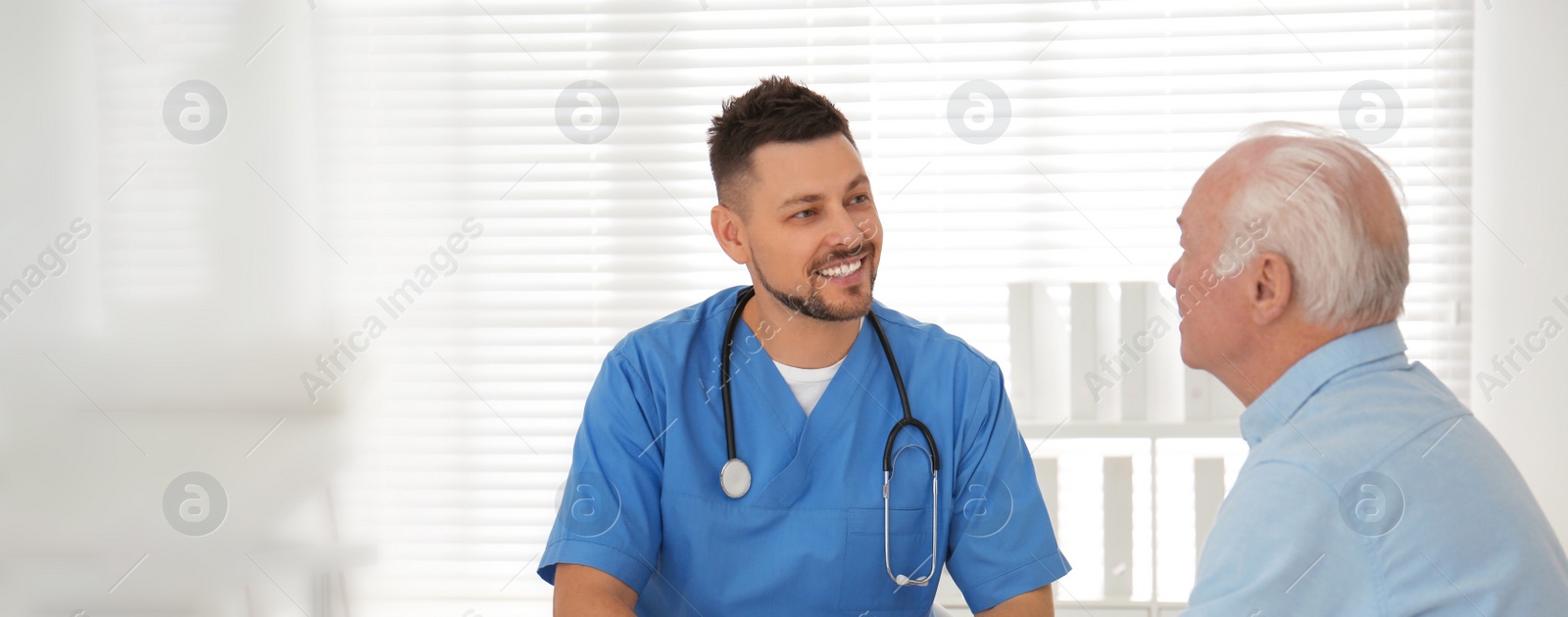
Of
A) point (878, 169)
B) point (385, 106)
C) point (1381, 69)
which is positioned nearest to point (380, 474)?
point (385, 106)

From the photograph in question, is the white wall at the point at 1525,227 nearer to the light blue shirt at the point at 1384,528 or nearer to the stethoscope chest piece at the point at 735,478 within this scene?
the light blue shirt at the point at 1384,528

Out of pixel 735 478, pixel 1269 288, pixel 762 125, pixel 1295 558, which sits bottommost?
pixel 1295 558

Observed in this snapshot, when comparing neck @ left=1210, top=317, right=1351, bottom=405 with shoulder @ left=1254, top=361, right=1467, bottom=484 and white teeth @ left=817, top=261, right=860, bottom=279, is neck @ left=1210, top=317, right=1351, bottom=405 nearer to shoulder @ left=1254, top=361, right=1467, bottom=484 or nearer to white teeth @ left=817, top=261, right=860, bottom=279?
shoulder @ left=1254, top=361, right=1467, bottom=484

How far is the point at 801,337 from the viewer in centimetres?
159

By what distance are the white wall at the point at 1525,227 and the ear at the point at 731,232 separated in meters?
1.91

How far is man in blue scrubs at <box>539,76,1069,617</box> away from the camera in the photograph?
1475mm

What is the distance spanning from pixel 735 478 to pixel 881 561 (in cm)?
23

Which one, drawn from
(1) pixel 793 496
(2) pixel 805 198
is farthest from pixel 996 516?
(2) pixel 805 198

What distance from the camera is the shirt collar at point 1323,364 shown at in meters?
0.99

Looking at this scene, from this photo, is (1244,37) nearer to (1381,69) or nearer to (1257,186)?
(1381,69)
